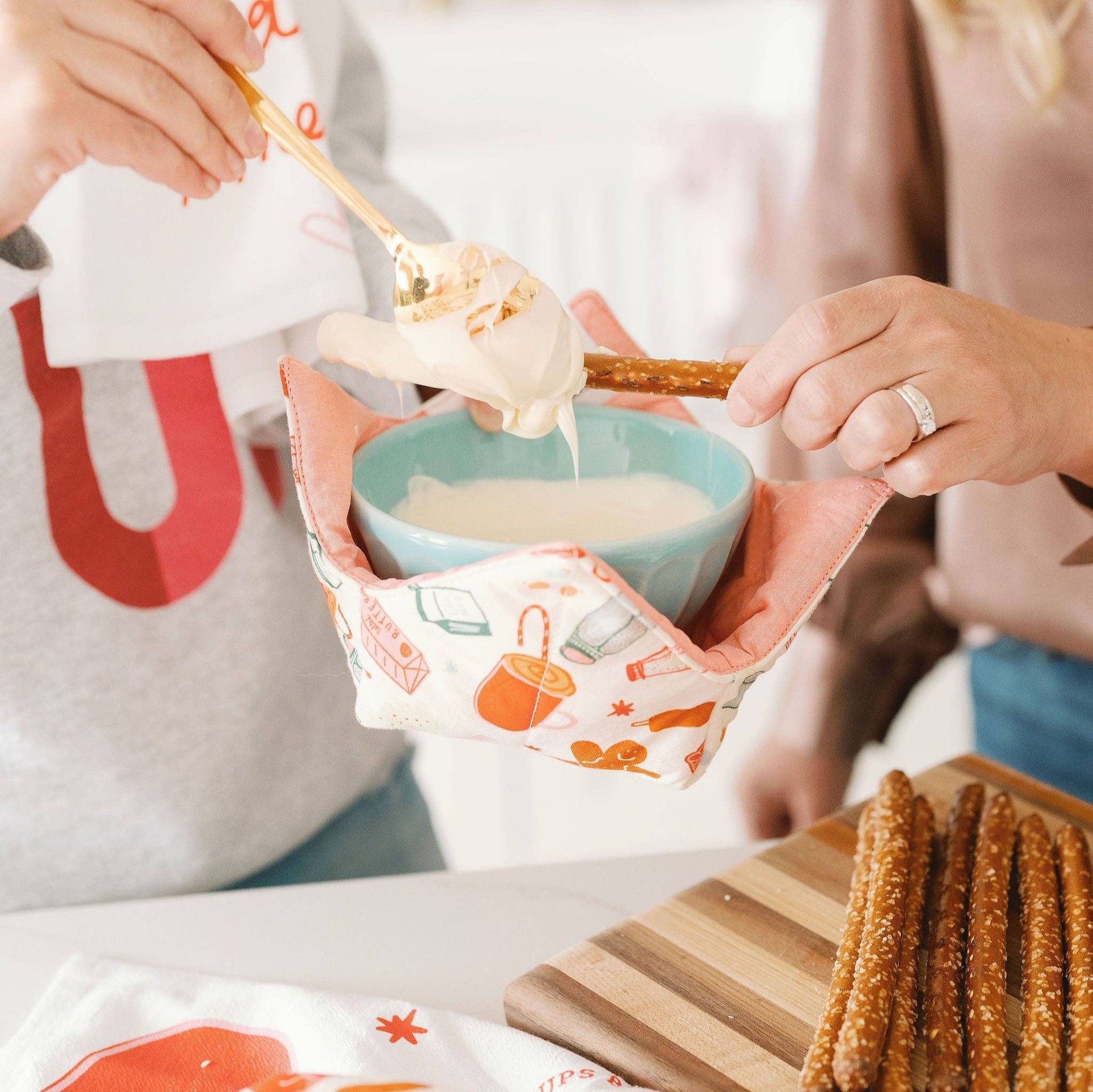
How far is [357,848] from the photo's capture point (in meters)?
0.94

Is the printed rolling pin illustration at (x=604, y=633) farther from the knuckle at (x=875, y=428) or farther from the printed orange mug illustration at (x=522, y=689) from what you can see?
the knuckle at (x=875, y=428)

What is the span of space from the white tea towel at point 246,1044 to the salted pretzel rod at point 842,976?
0.32ft

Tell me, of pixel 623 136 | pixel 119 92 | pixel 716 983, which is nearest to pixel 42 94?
pixel 119 92

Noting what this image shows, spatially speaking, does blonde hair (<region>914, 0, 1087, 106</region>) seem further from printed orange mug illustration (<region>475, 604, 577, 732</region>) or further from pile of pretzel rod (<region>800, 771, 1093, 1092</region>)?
printed orange mug illustration (<region>475, 604, 577, 732</region>)

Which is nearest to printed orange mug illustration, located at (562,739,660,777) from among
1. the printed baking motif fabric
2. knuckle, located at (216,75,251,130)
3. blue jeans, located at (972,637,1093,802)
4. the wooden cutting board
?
the printed baking motif fabric

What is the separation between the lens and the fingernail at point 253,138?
2.04 feet

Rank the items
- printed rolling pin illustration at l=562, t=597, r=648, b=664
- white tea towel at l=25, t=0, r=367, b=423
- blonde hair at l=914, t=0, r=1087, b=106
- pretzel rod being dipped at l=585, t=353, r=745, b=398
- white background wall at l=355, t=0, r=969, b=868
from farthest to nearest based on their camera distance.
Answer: white background wall at l=355, t=0, r=969, b=868 < blonde hair at l=914, t=0, r=1087, b=106 < white tea towel at l=25, t=0, r=367, b=423 < pretzel rod being dipped at l=585, t=353, r=745, b=398 < printed rolling pin illustration at l=562, t=597, r=648, b=664

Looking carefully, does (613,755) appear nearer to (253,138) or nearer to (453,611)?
(453,611)

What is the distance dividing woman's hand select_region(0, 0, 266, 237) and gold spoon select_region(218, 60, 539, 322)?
16 mm

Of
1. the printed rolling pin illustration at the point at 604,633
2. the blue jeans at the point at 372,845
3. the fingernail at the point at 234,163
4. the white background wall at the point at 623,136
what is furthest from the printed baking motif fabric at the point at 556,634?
the white background wall at the point at 623,136

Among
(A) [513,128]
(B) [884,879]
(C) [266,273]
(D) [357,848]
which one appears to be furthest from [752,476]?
(A) [513,128]

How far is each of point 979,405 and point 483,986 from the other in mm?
430

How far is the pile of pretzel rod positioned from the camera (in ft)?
1.77

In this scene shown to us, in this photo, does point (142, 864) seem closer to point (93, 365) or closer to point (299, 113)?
point (93, 365)
